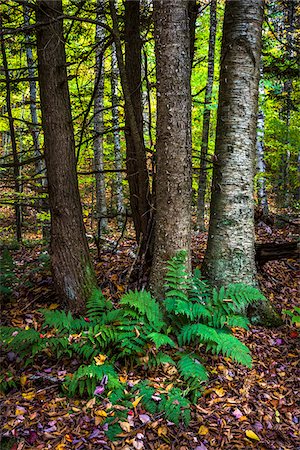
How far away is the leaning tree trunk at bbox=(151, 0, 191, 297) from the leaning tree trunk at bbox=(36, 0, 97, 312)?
104cm

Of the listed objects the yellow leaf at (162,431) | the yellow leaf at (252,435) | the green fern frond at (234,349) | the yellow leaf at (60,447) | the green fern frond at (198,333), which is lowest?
the yellow leaf at (252,435)

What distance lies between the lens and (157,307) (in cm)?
374

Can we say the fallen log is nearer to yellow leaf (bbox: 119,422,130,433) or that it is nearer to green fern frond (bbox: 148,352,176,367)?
green fern frond (bbox: 148,352,176,367)

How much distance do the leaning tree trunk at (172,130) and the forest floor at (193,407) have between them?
A: 1.25 meters

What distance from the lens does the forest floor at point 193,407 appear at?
8.97 feet

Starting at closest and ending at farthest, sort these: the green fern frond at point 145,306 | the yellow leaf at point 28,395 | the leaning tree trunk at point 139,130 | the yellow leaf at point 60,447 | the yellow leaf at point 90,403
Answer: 1. the yellow leaf at point 60,447
2. the yellow leaf at point 90,403
3. the yellow leaf at point 28,395
4. the green fern frond at point 145,306
5. the leaning tree trunk at point 139,130

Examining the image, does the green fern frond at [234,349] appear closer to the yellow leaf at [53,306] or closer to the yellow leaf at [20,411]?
the yellow leaf at [20,411]

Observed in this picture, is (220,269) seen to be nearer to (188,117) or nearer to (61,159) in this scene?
(188,117)

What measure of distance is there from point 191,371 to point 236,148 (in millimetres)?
2828

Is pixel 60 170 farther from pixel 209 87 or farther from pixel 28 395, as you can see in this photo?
pixel 209 87

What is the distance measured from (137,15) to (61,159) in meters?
2.41

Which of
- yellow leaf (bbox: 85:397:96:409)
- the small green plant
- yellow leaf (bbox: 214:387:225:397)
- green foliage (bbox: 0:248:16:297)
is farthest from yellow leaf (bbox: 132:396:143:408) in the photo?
green foliage (bbox: 0:248:16:297)

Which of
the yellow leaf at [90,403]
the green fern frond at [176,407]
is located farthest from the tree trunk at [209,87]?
the yellow leaf at [90,403]

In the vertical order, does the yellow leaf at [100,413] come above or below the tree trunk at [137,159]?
below
